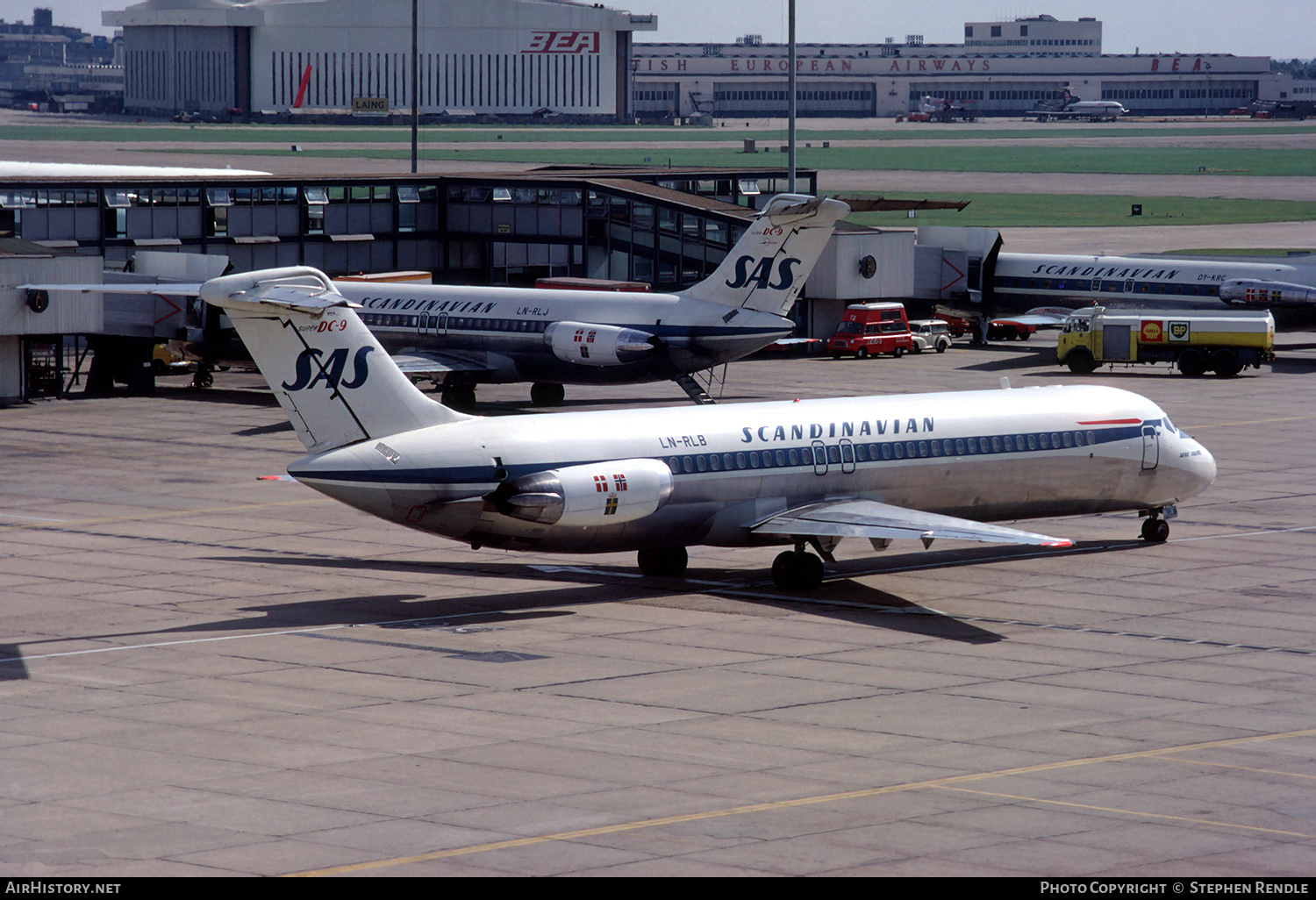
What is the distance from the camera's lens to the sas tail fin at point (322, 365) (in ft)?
103

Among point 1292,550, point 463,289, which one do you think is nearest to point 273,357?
point 1292,550

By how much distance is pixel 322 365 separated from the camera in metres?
31.9

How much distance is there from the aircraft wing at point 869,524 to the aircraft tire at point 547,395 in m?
30.2

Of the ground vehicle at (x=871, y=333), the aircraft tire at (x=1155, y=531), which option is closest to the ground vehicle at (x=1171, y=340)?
the ground vehicle at (x=871, y=333)

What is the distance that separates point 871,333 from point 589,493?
5110 cm

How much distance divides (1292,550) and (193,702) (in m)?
25.3

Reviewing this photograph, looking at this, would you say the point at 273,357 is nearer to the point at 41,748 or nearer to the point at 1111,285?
the point at 41,748

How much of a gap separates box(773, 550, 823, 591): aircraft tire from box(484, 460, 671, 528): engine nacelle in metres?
3.28

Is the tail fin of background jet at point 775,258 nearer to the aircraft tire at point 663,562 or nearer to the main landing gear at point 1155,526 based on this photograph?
the main landing gear at point 1155,526

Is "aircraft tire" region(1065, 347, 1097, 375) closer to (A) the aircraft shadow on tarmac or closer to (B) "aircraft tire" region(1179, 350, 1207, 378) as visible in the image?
(B) "aircraft tire" region(1179, 350, 1207, 378)

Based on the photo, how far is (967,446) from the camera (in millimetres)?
37812

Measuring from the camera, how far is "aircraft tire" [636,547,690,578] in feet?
120

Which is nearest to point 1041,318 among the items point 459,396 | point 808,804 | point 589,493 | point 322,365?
point 459,396

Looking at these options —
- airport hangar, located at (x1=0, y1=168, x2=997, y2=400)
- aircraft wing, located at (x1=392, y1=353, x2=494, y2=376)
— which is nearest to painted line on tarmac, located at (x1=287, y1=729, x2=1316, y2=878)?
aircraft wing, located at (x1=392, y1=353, x2=494, y2=376)
